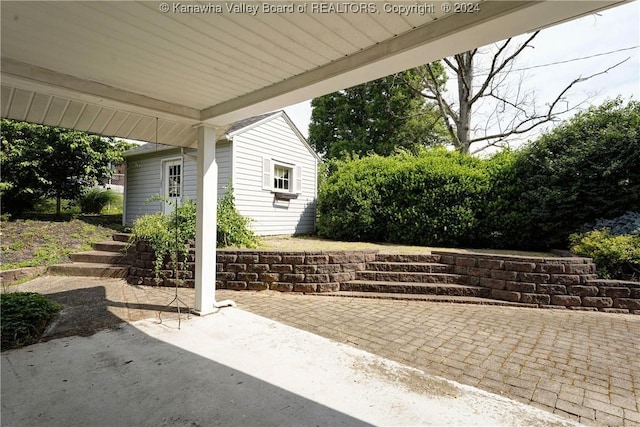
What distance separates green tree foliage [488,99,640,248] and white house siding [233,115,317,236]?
556cm

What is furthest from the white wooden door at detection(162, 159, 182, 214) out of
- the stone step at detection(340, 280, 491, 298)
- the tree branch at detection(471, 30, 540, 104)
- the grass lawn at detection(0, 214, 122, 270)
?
the tree branch at detection(471, 30, 540, 104)

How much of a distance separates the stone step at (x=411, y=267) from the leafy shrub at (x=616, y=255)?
82.8 inches

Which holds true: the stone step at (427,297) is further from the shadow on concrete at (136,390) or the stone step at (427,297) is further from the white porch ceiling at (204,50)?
the white porch ceiling at (204,50)

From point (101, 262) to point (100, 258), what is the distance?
0.28 ft

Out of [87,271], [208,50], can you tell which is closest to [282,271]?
[208,50]

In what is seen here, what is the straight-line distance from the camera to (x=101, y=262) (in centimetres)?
635

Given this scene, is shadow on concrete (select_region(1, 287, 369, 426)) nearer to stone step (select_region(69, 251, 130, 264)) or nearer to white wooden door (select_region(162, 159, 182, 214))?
stone step (select_region(69, 251, 130, 264))

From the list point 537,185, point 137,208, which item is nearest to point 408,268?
point 537,185

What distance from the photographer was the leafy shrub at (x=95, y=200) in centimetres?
1109

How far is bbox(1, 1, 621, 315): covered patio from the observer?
184 centimetres

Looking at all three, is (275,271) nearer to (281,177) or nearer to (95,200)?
(281,177)

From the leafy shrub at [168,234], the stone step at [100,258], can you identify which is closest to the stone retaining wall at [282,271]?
the leafy shrub at [168,234]

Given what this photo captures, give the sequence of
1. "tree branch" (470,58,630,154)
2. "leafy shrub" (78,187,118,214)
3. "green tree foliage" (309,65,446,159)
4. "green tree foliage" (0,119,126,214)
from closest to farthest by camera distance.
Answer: "green tree foliage" (0,119,126,214)
"tree branch" (470,58,630,154)
"leafy shrub" (78,187,118,214)
"green tree foliage" (309,65,446,159)

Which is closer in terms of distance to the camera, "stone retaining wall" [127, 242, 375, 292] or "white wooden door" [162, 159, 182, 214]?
"stone retaining wall" [127, 242, 375, 292]
